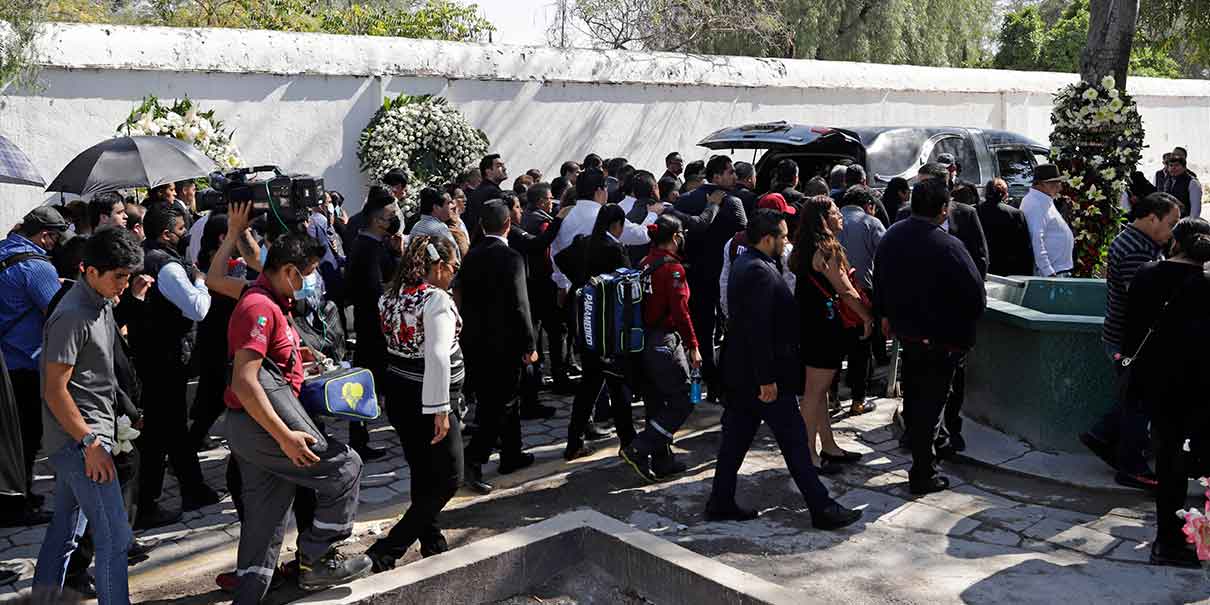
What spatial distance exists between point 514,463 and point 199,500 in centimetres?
183

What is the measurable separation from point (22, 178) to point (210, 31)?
6.06m

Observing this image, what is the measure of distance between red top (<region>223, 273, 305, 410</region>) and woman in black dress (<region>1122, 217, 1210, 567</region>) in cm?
398

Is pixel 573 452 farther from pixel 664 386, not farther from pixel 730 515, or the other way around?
pixel 730 515

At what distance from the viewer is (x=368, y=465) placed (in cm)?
757

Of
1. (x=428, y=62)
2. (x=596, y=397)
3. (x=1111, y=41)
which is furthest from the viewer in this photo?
(x=428, y=62)

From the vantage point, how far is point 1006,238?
9.48m

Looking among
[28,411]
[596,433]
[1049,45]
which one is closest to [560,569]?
[596,433]

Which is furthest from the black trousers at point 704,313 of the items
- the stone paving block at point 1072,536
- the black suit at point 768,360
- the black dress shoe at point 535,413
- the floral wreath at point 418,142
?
the floral wreath at point 418,142

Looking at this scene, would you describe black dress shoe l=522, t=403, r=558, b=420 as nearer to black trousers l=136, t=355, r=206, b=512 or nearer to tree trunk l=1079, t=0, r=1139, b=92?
black trousers l=136, t=355, r=206, b=512

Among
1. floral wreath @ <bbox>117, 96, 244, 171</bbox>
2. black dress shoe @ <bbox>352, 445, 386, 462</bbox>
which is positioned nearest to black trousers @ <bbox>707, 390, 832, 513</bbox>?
black dress shoe @ <bbox>352, 445, 386, 462</bbox>

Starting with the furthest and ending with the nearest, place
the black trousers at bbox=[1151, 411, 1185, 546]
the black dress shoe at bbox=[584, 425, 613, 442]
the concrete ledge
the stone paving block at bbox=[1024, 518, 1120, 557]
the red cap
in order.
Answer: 1. the red cap
2. the black dress shoe at bbox=[584, 425, 613, 442]
3. the stone paving block at bbox=[1024, 518, 1120, 557]
4. the black trousers at bbox=[1151, 411, 1185, 546]
5. the concrete ledge

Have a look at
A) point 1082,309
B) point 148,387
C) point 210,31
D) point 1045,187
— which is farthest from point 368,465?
point 210,31

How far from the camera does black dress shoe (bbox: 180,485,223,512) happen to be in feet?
22.1

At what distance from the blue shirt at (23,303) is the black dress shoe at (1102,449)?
5.68 m
